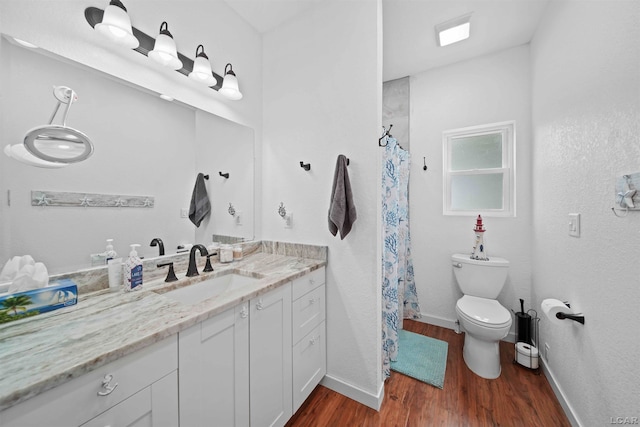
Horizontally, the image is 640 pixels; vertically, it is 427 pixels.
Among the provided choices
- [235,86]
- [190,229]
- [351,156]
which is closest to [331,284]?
[351,156]

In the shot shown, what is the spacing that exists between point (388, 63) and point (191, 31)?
185 centimetres

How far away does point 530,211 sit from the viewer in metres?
2.11

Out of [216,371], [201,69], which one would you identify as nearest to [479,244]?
[216,371]

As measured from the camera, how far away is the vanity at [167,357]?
0.57 m

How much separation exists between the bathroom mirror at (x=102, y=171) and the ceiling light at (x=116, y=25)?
0.59 feet

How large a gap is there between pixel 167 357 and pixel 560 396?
7.57ft

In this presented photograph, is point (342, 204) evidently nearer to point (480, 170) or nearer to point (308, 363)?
point (308, 363)

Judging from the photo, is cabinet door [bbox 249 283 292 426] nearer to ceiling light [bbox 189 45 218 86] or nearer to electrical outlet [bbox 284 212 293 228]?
electrical outlet [bbox 284 212 293 228]

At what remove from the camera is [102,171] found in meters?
1.11

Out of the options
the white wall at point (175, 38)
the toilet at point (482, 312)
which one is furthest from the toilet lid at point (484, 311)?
the white wall at point (175, 38)

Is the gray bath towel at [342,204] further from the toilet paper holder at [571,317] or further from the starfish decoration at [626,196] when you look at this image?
the toilet paper holder at [571,317]

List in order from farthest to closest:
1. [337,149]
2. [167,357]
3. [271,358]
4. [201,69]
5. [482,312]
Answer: [482,312], [337,149], [201,69], [271,358], [167,357]

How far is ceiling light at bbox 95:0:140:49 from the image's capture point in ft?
3.33

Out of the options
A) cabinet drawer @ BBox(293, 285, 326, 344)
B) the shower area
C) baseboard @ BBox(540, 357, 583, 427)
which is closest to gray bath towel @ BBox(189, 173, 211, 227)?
cabinet drawer @ BBox(293, 285, 326, 344)
